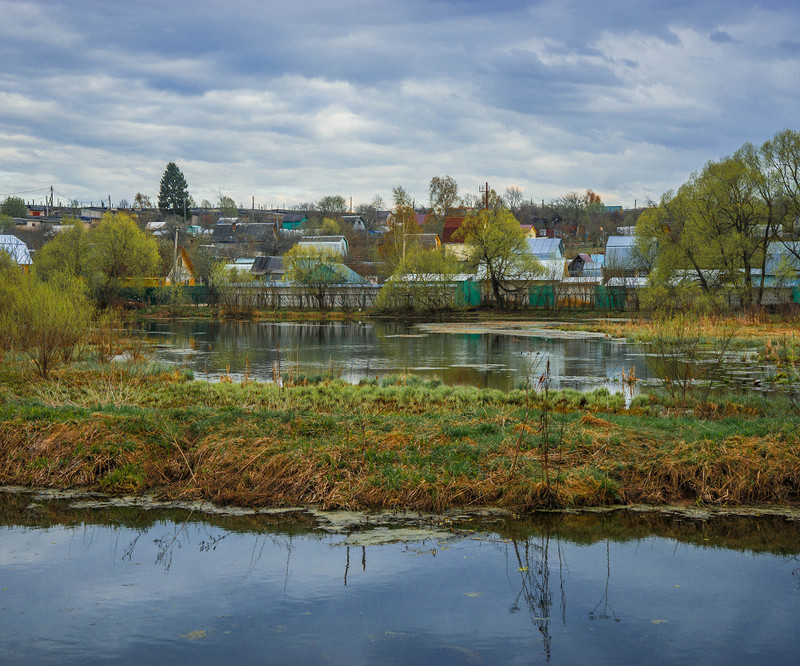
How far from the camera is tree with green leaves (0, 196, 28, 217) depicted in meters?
143

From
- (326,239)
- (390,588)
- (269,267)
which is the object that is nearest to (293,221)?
(326,239)

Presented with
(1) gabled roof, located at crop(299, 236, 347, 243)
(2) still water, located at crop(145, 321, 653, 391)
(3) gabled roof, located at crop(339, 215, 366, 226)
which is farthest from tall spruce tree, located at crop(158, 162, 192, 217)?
(2) still water, located at crop(145, 321, 653, 391)

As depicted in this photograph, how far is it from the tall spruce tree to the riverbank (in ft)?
418

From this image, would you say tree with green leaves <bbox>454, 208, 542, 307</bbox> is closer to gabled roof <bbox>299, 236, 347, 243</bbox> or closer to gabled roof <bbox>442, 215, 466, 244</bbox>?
gabled roof <bbox>442, 215, 466, 244</bbox>

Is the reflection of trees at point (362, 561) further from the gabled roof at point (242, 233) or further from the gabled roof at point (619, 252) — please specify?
the gabled roof at point (242, 233)

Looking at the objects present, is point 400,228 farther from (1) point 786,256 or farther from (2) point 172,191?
(2) point 172,191

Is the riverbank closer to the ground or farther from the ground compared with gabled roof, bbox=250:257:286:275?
closer to the ground

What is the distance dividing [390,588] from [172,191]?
135846 millimetres

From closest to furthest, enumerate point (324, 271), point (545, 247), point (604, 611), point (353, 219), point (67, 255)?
point (604, 611)
point (67, 255)
point (324, 271)
point (545, 247)
point (353, 219)

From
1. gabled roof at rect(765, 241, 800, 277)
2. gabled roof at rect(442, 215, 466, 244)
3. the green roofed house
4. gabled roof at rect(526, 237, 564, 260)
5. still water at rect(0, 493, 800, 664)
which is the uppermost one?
the green roofed house

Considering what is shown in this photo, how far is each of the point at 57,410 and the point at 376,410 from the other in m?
5.59

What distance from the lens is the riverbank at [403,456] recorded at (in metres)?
9.53

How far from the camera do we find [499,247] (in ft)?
198

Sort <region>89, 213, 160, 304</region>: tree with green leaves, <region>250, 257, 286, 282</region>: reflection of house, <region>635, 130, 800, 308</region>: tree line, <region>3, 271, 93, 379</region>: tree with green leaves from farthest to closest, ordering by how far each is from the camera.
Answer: <region>250, 257, 286, 282</region>: reflection of house
<region>89, 213, 160, 304</region>: tree with green leaves
<region>635, 130, 800, 308</region>: tree line
<region>3, 271, 93, 379</region>: tree with green leaves
